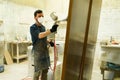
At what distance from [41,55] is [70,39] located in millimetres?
1749

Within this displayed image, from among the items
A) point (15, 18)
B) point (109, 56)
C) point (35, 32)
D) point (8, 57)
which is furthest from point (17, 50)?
point (109, 56)

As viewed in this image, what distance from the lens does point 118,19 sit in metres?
2.61

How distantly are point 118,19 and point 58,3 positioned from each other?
1741mm

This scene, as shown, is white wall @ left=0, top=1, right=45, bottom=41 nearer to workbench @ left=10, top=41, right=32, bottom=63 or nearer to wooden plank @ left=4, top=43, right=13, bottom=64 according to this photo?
workbench @ left=10, top=41, right=32, bottom=63

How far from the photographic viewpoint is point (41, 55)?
2.45m

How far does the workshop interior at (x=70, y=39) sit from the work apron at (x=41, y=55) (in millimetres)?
147

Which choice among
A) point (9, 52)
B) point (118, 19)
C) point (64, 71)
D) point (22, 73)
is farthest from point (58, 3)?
point (64, 71)

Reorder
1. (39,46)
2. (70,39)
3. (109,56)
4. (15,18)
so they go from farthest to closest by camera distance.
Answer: (15,18), (109,56), (39,46), (70,39)

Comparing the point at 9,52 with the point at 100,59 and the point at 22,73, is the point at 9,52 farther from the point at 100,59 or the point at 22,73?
the point at 100,59

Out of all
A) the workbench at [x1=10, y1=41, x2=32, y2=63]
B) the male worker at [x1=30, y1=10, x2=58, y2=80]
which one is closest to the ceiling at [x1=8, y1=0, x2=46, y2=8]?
the workbench at [x1=10, y1=41, x2=32, y2=63]

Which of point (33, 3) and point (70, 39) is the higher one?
point (33, 3)

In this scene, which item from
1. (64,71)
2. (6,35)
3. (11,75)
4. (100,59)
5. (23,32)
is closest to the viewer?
(64,71)

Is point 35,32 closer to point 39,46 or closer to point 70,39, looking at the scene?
point 39,46

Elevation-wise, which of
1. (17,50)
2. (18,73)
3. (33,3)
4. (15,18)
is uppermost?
(33,3)
